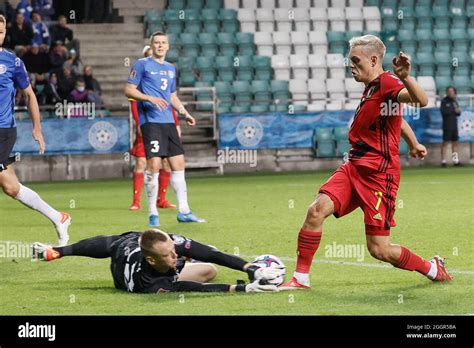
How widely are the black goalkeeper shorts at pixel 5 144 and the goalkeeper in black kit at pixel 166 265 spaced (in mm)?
2864

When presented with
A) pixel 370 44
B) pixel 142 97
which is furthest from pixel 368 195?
pixel 142 97

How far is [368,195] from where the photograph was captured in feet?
28.2

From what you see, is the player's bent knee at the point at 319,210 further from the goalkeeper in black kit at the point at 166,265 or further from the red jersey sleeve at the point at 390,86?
the red jersey sleeve at the point at 390,86

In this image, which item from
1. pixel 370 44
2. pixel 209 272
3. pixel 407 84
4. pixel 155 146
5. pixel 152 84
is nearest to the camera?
pixel 407 84

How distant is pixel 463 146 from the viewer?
28.0 metres

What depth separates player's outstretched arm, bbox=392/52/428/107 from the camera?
759 centimetres

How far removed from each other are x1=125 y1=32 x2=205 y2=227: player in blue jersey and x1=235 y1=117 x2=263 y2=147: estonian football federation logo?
11.3m

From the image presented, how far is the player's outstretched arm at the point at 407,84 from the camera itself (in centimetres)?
759

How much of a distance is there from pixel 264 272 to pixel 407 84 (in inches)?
72.0

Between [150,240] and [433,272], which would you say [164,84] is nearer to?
[433,272]

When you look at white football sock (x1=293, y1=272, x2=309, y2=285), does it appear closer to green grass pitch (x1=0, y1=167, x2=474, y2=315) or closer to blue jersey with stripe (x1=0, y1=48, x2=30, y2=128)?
green grass pitch (x1=0, y1=167, x2=474, y2=315)

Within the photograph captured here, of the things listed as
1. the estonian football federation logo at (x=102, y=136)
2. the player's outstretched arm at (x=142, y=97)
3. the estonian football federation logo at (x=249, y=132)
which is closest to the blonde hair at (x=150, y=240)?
the player's outstretched arm at (x=142, y=97)

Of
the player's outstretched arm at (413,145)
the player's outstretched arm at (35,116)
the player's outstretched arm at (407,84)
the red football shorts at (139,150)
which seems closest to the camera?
the player's outstretched arm at (407,84)

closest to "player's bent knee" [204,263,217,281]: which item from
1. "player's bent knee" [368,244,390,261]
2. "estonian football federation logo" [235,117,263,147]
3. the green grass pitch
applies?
the green grass pitch
